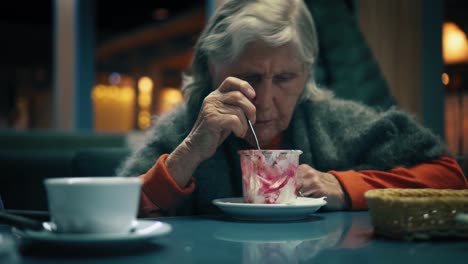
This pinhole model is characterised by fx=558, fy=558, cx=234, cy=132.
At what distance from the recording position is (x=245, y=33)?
1298 mm

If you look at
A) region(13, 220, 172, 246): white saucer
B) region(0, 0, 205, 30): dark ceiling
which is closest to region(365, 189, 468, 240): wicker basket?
region(13, 220, 172, 246): white saucer

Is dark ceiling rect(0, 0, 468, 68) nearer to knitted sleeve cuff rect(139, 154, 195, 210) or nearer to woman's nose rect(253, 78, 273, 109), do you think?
woman's nose rect(253, 78, 273, 109)

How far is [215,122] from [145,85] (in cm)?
1053

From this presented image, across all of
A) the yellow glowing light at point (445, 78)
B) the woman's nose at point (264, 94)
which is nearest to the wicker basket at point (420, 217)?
the woman's nose at point (264, 94)

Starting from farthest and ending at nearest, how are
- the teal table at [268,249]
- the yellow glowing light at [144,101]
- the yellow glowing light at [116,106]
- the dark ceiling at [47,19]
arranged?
the yellow glowing light at [144,101], the yellow glowing light at [116,106], the dark ceiling at [47,19], the teal table at [268,249]

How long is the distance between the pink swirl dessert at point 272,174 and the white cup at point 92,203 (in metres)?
0.39

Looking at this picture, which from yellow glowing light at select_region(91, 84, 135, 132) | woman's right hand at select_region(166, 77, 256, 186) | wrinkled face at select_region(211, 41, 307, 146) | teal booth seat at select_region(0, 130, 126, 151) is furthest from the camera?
yellow glowing light at select_region(91, 84, 135, 132)

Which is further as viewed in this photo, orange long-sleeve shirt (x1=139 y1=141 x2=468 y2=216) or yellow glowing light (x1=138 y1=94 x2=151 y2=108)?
yellow glowing light (x1=138 y1=94 x2=151 y2=108)

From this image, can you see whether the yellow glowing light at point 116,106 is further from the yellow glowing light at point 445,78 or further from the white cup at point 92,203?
the white cup at point 92,203

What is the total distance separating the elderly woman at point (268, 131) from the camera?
3.85ft

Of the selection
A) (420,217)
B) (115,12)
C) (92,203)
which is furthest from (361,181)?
(115,12)

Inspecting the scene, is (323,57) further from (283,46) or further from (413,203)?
(413,203)

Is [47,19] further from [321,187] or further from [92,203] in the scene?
[92,203]

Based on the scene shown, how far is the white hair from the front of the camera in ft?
4.27
